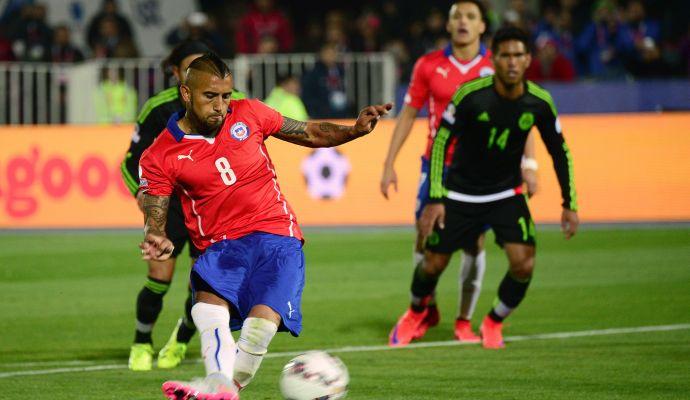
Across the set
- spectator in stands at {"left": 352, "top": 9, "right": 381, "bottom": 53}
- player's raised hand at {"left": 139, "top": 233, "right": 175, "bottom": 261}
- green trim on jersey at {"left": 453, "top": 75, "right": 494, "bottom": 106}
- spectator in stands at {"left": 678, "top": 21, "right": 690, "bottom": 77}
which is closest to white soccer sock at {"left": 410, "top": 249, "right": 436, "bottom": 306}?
green trim on jersey at {"left": 453, "top": 75, "right": 494, "bottom": 106}

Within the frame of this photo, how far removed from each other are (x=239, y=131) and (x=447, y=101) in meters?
3.45

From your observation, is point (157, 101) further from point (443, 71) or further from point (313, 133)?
point (443, 71)

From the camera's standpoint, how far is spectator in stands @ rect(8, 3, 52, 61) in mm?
20344

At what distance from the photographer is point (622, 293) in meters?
Answer: 11.7

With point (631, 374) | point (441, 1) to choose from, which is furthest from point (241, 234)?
point (441, 1)

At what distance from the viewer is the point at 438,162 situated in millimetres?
8727

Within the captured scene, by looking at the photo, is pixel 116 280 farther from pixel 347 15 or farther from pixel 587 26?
pixel 347 15

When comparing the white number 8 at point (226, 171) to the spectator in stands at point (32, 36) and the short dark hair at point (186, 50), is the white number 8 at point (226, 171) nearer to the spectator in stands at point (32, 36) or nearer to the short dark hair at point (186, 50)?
the short dark hair at point (186, 50)

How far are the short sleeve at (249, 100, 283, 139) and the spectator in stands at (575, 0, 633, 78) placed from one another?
1378cm

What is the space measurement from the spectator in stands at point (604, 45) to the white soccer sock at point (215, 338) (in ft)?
47.1

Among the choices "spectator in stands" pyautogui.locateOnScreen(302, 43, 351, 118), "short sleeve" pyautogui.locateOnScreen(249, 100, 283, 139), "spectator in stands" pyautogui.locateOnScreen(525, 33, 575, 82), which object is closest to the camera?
"short sleeve" pyautogui.locateOnScreen(249, 100, 283, 139)

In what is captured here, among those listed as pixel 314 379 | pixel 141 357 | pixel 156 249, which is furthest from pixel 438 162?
pixel 156 249

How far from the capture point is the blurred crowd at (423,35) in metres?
19.8

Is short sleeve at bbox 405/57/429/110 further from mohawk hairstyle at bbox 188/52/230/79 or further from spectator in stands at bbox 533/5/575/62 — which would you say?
spectator in stands at bbox 533/5/575/62
